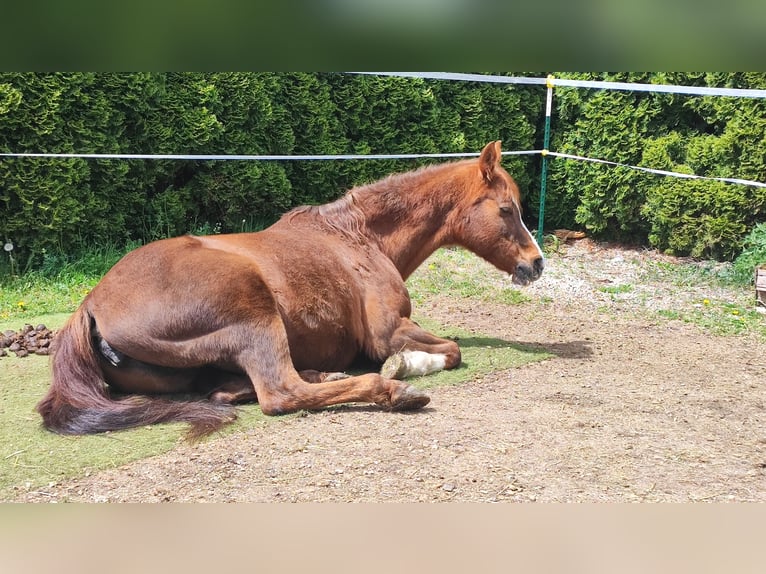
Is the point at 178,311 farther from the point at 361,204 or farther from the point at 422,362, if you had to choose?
the point at 361,204

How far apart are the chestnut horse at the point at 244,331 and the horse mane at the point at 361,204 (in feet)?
0.05

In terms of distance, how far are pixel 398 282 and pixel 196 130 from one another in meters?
4.13

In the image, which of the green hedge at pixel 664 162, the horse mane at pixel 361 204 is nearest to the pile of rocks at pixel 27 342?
the horse mane at pixel 361 204

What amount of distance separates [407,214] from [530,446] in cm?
239

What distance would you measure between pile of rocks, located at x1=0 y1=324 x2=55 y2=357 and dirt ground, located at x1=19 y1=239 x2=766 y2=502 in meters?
2.43

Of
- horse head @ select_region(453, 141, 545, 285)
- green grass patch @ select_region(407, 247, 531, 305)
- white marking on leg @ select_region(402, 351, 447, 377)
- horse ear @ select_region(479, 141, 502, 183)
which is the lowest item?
green grass patch @ select_region(407, 247, 531, 305)

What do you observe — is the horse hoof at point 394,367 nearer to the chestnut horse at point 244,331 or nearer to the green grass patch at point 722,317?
the chestnut horse at point 244,331

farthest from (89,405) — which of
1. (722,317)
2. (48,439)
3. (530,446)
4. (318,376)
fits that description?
(722,317)

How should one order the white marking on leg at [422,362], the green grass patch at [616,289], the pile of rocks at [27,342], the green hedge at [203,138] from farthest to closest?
1. the green grass patch at [616,289]
2. the green hedge at [203,138]
3. the pile of rocks at [27,342]
4. the white marking on leg at [422,362]

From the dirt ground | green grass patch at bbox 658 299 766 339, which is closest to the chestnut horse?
the dirt ground

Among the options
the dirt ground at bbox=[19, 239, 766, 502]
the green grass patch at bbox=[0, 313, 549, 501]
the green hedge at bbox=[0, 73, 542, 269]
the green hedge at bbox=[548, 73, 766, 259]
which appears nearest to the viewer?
the dirt ground at bbox=[19, 239, 766, 502]

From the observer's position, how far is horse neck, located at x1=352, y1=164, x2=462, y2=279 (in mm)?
5508

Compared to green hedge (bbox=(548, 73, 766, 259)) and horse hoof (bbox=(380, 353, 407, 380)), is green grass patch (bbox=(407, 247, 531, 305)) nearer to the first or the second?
green hedge (bbox=(548, 73, 766, 259))

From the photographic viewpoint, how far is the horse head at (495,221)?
5551mm
